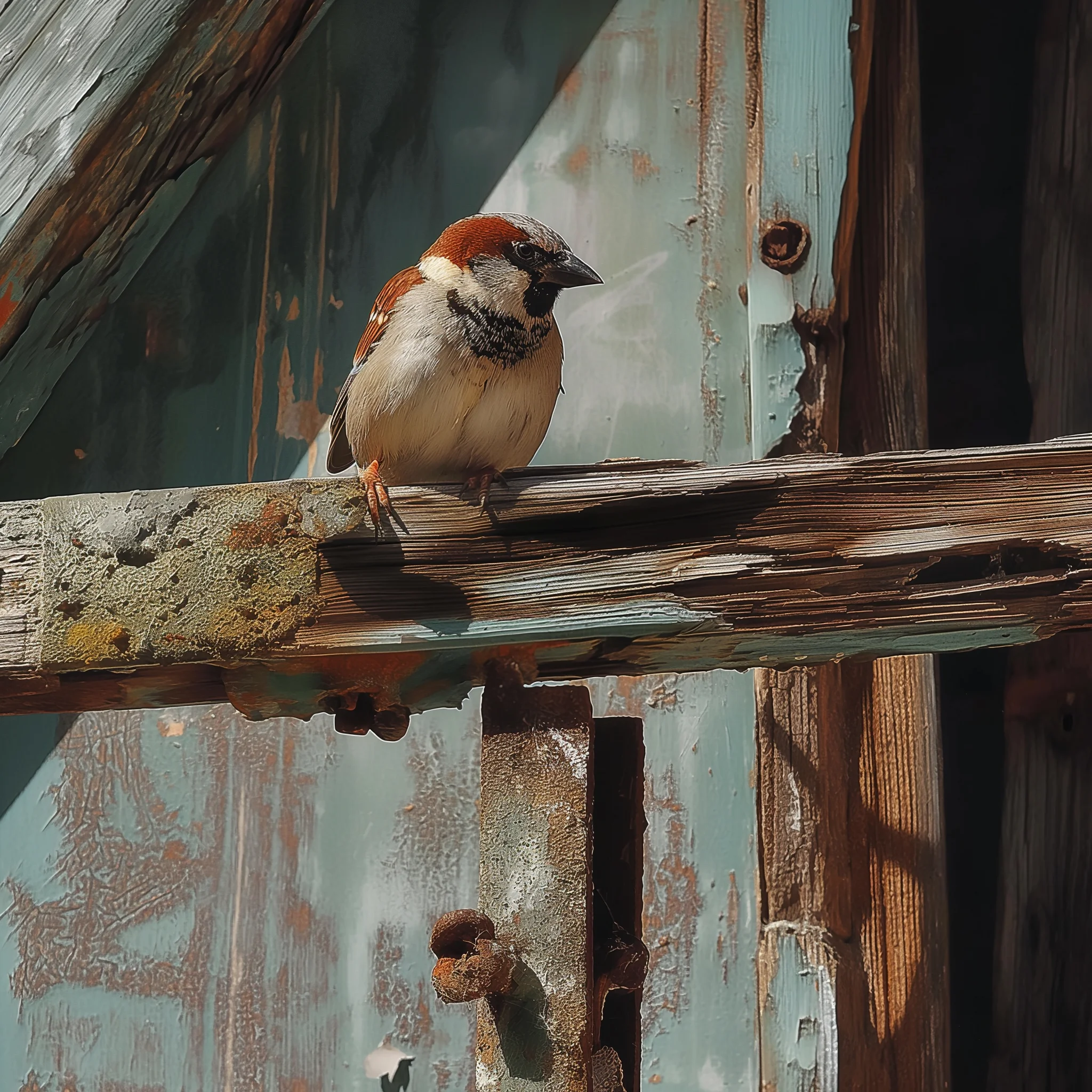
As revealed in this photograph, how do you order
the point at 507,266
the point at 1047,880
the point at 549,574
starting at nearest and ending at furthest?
the point at 549,574 < the point at 507,266 < the point at 1047,880

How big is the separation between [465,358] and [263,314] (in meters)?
0.85

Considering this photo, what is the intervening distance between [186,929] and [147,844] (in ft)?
0.55

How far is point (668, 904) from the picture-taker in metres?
2.19

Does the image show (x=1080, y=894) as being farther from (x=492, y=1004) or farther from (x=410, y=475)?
(x=492, y=1004)

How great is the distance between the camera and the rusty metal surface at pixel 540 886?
3.73 feet

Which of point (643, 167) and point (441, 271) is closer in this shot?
point (441, 271)

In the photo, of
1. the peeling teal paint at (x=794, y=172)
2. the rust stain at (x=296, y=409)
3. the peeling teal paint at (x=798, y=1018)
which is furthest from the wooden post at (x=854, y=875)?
the rust stain at (x=296, y=409)

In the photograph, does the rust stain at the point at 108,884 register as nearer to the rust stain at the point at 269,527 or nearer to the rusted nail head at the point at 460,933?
the rust stain at the point at 269,527

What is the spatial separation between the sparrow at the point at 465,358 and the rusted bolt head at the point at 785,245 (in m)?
0.38

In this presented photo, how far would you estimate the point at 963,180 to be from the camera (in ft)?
9.70

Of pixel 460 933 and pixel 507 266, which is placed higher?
pixel 507 266

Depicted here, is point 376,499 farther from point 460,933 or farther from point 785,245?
point 785,245

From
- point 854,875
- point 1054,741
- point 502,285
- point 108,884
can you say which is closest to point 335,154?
point 502,285

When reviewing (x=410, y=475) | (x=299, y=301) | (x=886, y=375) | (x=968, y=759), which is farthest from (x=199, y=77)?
(x=968, y=759)
